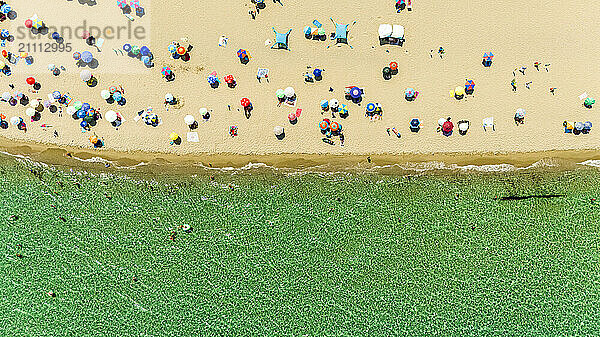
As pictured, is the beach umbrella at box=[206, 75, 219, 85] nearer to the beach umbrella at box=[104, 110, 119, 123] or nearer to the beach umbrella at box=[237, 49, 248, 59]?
the beach umbrella at box=[237, 49, 248, 59]

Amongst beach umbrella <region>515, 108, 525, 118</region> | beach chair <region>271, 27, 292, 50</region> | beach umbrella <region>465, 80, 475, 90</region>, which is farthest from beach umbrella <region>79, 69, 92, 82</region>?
beach umbrella <region>515, 108, 525, 118</region>

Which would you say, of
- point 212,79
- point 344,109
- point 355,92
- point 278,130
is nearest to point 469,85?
point 355,92

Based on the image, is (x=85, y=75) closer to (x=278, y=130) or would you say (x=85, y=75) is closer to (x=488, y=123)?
(x=278, y=130)

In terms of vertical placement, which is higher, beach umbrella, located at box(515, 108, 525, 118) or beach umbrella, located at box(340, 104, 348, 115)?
beach umbrella, located at box(340, 104, 348, 115)

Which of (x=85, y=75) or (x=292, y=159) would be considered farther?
(x=292, y=159)

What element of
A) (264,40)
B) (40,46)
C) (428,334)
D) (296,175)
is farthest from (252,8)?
(428,334)

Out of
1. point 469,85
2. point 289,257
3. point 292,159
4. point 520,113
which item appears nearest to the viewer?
point 520,113

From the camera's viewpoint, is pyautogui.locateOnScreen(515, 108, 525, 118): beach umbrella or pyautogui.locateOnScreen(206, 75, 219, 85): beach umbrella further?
pyautogui.locateOnScreen(206, 75, 219, 85): beach umbrella
